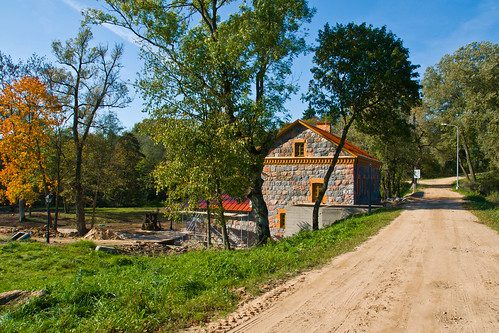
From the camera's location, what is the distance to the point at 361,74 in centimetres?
2091

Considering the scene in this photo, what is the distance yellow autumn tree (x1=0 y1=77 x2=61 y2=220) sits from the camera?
28223 mm

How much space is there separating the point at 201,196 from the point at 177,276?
263 inches

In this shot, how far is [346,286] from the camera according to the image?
7.69m

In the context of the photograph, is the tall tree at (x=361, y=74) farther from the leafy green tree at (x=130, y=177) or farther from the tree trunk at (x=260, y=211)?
the leafy green tree at (x=130, y=177)

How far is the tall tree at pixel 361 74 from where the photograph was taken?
20.5 metres

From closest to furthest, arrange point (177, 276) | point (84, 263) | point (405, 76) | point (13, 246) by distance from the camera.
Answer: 1. point (177, 276)
2. point (84, 263)
3. point (13, 246)
4. point (405, 76)

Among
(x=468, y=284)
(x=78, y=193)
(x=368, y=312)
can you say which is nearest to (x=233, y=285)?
(x=368, y=312)

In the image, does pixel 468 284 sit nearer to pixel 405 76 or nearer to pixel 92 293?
pixel 92 293

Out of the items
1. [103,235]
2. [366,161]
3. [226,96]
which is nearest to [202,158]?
[226,96]

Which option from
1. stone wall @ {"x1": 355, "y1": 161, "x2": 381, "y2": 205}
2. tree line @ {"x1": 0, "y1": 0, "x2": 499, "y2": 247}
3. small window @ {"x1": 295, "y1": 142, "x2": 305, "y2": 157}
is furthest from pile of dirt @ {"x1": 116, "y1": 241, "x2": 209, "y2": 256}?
stone wall @ {"x1": 355, "y1": 161, "x2": 381, "y2": 205}

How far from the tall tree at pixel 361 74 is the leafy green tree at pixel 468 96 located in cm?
1509

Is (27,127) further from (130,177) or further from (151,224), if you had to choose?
(130,177)

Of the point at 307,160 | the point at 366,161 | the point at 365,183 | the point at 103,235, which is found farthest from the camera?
the point at 365,183

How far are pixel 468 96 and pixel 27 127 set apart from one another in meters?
36.5
